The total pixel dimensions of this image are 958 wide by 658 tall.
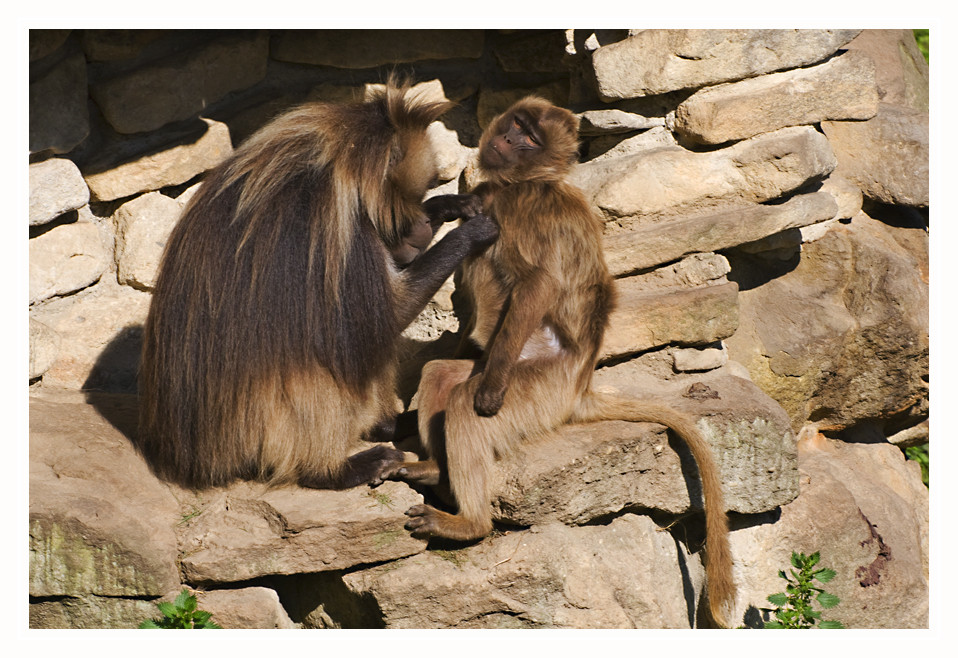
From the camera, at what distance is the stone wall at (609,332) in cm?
363

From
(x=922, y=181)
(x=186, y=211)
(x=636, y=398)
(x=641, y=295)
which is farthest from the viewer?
(x=922, y=181)

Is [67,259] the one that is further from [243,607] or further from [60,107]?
[243,607]

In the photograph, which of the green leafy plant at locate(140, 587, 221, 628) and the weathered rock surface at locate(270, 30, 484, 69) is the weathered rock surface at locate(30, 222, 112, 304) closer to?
the weathered rock surface at locate(270, 30, 484, 69)

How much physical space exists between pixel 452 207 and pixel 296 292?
32.7 inches

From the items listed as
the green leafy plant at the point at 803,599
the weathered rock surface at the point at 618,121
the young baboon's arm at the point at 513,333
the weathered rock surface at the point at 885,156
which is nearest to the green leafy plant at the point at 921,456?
the weathered rock surface at the point at 885,156

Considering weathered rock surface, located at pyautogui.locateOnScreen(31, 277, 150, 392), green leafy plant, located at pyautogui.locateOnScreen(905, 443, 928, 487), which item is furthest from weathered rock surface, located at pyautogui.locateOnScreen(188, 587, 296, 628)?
green leafy plant, located at pyautogui.locateOnScreen(905, 443, 928, 487)

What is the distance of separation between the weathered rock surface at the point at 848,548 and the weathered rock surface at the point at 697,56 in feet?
6.95

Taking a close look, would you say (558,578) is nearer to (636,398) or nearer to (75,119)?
(636,398)

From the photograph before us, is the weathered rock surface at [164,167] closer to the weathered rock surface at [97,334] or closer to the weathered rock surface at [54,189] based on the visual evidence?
the weathered rock surface at [54,189]

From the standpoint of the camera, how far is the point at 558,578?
3.66 m

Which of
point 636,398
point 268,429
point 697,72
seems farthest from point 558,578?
point 697,72

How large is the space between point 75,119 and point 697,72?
313 cm

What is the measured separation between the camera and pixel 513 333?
3771mm

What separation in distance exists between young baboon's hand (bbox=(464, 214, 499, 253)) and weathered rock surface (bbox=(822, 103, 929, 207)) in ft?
8.24
